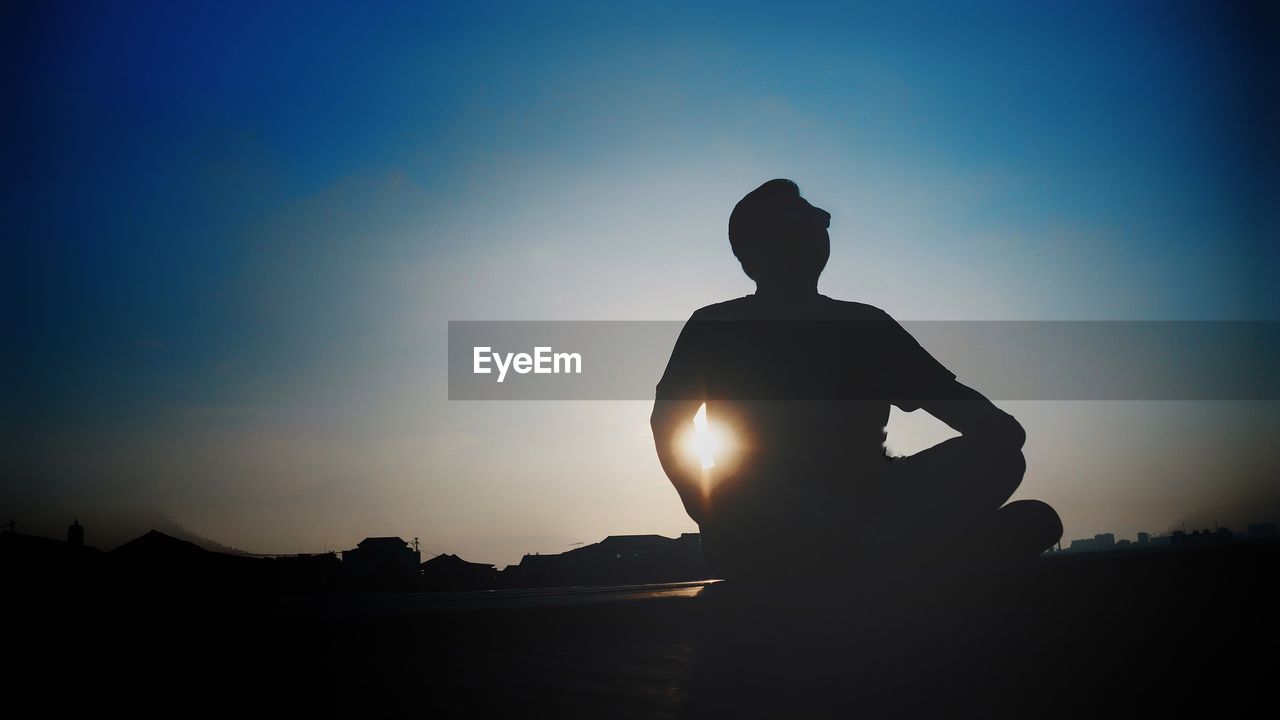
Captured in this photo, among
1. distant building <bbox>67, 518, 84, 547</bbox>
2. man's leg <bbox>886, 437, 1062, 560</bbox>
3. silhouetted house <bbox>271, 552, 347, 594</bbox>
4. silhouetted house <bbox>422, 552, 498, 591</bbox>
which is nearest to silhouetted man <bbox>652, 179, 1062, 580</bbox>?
man's leg <bbox>886, 437, 1062, 560</bbox>

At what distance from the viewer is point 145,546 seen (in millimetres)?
27719

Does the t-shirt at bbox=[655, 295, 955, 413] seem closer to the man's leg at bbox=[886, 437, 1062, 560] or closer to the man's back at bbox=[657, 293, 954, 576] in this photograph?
the man's back at bbox=[657, 293, 954, 576]

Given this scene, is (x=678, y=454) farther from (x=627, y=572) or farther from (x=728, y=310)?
(x=627, y=572)

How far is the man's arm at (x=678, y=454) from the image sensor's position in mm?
2984

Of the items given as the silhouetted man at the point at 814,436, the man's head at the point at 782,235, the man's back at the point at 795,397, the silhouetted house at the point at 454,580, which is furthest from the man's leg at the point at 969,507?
the silhouetted house at the point at 454,580

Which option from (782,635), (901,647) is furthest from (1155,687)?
(782,635)

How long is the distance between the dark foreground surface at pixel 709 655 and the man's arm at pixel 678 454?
1.01 metres

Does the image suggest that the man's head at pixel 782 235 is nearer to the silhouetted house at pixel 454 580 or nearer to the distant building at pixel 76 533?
the silhouetted house at pixel 454 580

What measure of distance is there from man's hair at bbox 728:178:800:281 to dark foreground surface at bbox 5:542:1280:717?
168 cm

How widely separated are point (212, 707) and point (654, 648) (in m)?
0.84

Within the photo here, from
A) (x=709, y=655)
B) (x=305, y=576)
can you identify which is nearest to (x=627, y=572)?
(x=305, y=576)

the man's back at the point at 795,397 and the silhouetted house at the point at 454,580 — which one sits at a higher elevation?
the man's back at the point at 795,397

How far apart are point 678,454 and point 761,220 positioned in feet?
3.75

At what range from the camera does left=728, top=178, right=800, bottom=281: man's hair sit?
3.26 metres
